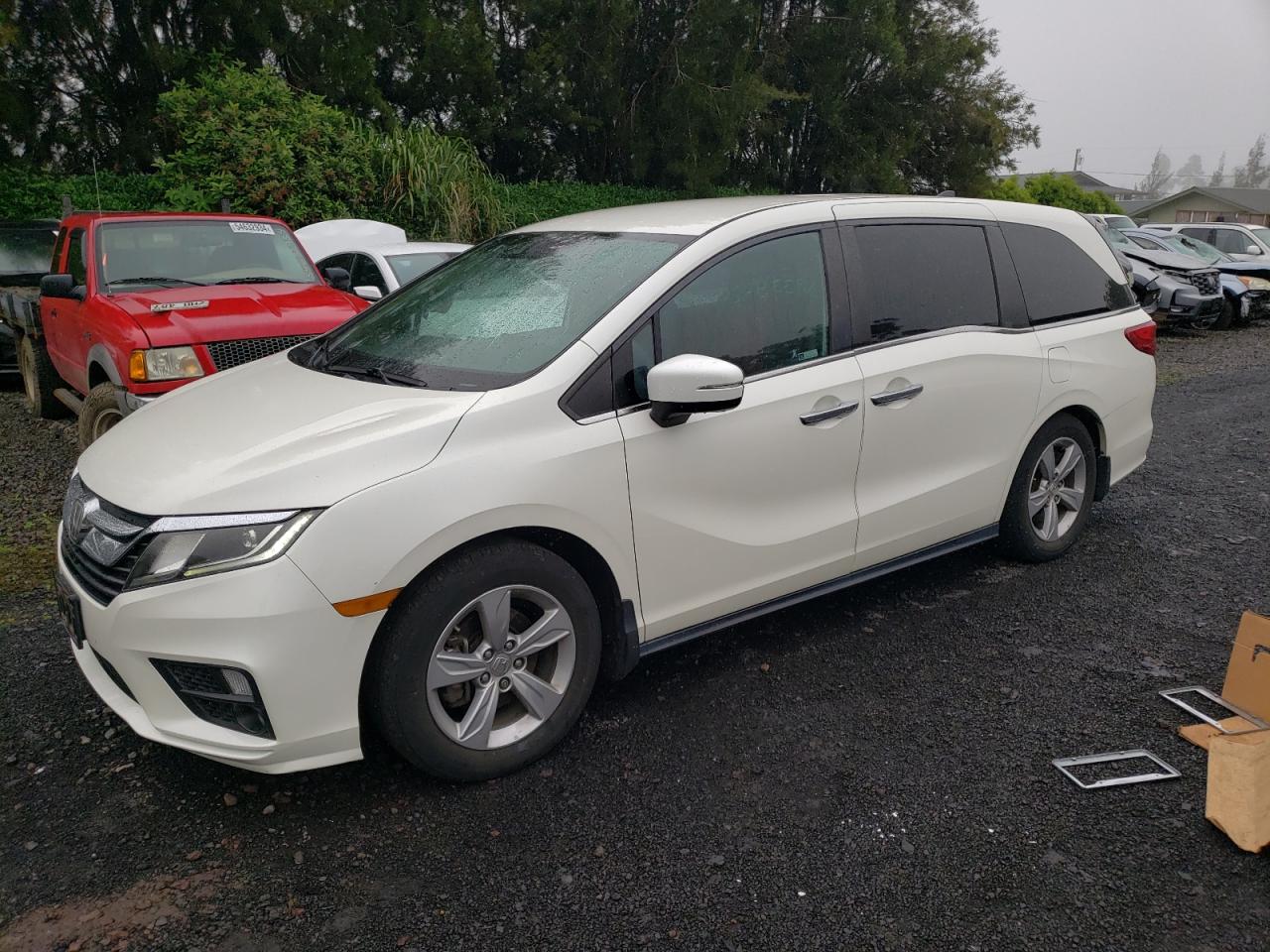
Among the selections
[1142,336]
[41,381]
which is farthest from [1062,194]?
[41,381]

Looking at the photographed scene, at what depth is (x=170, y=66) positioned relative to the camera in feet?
45.7

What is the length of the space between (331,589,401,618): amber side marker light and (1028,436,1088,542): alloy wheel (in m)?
3.04

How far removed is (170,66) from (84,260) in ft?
29.7

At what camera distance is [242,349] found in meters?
5.72

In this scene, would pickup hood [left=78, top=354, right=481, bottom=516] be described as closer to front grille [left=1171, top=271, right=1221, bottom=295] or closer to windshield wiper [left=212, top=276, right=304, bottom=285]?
windshield wiper [left=212, top=276, right=304, bottom=285]

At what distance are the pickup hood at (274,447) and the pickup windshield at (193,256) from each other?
11.7 ft

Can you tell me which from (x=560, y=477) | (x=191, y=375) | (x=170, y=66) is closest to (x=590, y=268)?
(x=560, y=477)

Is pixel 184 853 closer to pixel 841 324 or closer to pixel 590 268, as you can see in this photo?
pixel 590 268

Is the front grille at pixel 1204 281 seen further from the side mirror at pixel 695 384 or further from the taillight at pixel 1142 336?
the side mirror at pixel 695 384

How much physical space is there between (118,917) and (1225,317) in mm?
17520

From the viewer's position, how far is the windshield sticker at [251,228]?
6848mm

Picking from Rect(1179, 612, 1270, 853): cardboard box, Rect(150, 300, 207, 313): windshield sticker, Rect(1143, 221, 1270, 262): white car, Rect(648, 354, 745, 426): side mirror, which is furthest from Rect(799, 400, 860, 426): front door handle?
Rect(1143, 221, 1270, 262): white car

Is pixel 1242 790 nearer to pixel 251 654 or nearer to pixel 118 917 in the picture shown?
pixel 251 654

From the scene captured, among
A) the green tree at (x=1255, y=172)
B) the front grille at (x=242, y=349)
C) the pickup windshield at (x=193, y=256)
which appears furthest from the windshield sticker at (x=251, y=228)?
the green tree at (x=1255, y=172)
